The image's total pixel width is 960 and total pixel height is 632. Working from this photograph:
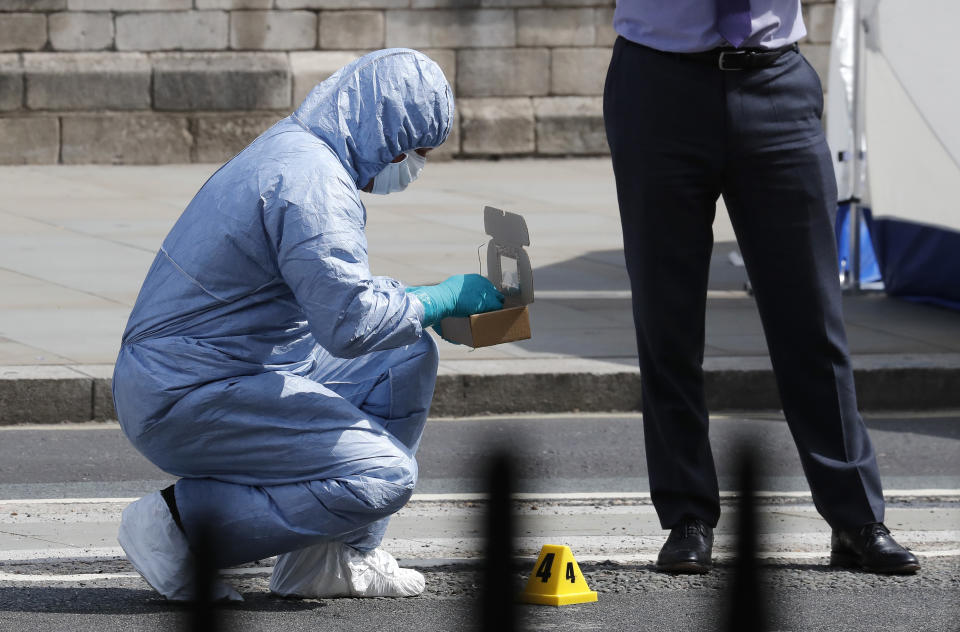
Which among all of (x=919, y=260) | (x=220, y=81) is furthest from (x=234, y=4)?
(x=919, y=260)

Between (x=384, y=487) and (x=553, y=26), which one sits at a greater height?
(x=553, y=26)

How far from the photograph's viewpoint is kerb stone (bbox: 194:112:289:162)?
44.7 feet

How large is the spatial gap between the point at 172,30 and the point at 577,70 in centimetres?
346

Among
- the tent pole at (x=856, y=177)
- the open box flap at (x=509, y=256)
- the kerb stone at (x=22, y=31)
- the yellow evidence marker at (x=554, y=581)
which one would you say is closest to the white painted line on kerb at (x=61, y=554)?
the yellow evidence marker at (x=554, y=581)

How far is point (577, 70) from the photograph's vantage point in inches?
572

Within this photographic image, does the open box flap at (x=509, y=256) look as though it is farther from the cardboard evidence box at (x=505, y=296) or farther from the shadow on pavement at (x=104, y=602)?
the shadow on pavement at (x=104, y=602)

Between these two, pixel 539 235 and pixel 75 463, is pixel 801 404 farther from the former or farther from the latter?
pixel 539 235

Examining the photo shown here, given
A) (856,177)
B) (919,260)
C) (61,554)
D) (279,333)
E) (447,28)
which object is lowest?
(61,554)

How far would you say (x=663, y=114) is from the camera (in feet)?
13.0

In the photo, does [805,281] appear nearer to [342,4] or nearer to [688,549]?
[688,549]

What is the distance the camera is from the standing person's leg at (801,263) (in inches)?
155

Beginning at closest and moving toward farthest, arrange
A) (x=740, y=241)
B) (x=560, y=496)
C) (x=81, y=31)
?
(x=740, y=241), (x=560, y=496), (x=81, y=31)

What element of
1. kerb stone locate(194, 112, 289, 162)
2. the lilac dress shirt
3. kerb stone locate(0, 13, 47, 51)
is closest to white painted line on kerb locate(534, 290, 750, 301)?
the lilac dress shirt

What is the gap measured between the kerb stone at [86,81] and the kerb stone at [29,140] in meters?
0.14
